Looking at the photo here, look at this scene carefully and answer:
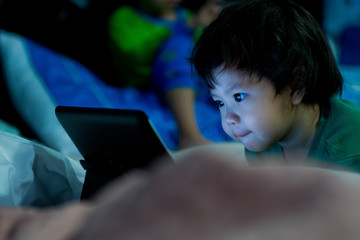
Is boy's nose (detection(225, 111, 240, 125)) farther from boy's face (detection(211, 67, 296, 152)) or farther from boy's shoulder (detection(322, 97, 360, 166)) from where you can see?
boy's shoulder (detection(322, 97, 360, 166))

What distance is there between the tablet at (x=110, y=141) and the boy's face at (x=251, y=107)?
0.23 meters

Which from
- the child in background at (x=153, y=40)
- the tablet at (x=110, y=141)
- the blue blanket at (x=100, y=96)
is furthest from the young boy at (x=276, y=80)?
the child in background at (x=153, y=40)

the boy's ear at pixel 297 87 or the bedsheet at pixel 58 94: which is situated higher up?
the boy's ear at pixel 297 87

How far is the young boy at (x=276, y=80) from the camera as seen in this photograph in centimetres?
79

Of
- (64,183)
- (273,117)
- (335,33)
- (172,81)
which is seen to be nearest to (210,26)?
(273,117)

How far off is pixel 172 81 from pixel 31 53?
0.51 m

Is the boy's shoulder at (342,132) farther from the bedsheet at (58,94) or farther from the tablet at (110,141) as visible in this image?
the bedsheet at (58,94)

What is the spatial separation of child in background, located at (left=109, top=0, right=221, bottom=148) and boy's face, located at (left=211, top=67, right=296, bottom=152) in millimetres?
627

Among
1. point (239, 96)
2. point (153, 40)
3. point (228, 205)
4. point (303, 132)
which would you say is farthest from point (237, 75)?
point (153, 40)

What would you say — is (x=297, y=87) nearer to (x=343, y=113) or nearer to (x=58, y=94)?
(x=343, y=113)

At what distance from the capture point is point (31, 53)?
1470 mm

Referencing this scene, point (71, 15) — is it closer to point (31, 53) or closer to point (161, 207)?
point (31, 53)

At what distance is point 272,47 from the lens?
0.80 metres

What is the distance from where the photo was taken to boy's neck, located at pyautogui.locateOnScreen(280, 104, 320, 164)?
34.1 inches
